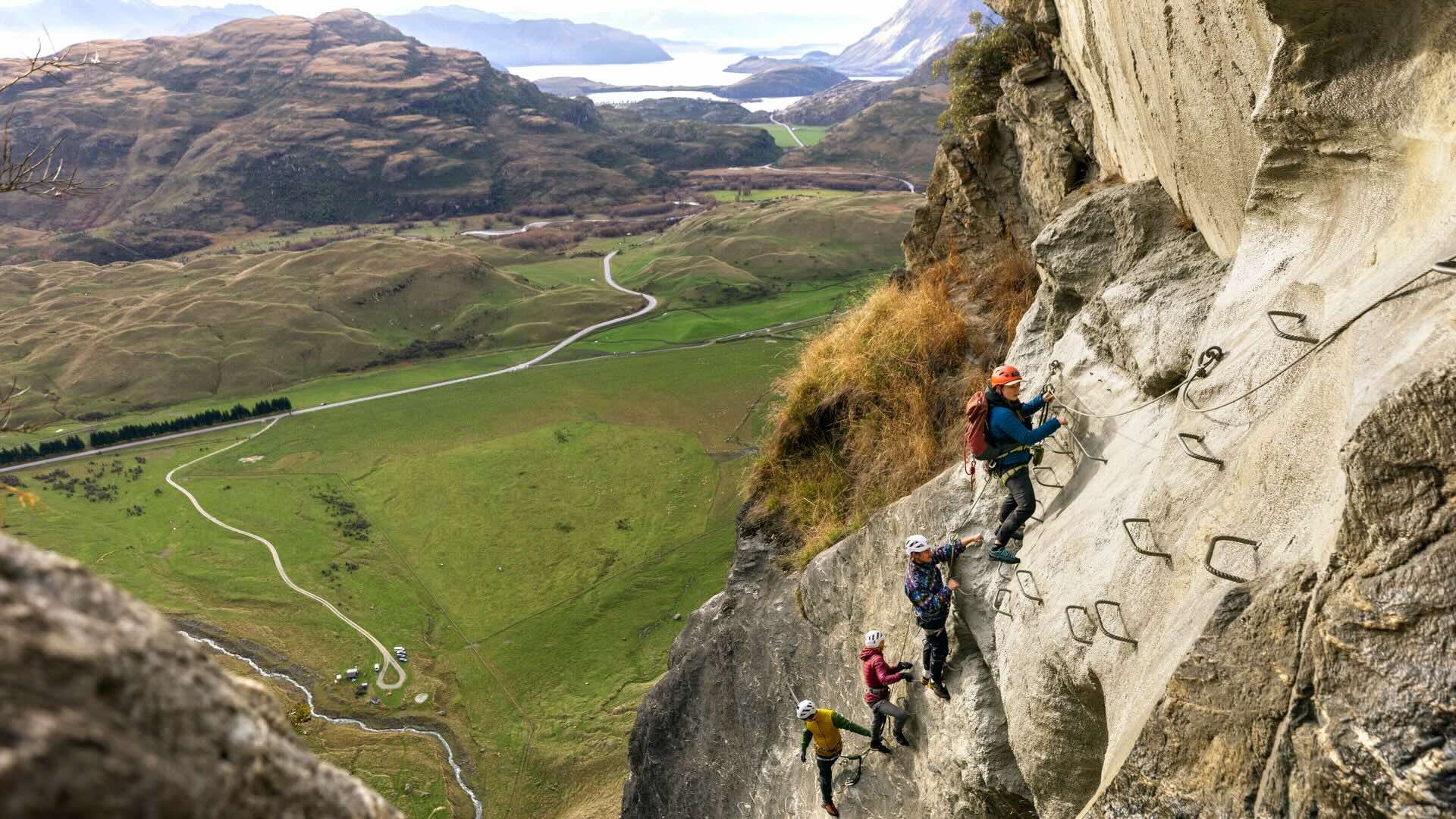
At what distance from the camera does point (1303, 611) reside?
17.9 feet

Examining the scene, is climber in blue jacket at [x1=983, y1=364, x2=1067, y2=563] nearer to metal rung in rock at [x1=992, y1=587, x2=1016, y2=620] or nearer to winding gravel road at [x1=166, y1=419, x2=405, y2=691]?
metal rung in rock at [x1=992, y1=587, x2=1016, y2=620]

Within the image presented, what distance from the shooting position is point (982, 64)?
21.3 meters

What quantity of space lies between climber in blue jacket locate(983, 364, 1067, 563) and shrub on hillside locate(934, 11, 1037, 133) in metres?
12.6

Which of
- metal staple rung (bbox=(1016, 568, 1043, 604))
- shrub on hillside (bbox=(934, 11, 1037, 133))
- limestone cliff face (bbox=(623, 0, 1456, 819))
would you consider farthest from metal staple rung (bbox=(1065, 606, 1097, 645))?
shrub on hillside (bbox=(934, 11, 1037, 133))

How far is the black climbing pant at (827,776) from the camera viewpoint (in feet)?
40.9

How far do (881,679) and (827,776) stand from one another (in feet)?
6.89

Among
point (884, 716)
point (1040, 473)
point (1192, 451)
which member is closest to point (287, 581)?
point (884, 716)

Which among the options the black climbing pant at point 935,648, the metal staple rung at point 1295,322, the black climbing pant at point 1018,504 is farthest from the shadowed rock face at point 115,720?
the black climbing pant at point 1018,504

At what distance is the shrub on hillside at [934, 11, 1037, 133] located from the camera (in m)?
20.3

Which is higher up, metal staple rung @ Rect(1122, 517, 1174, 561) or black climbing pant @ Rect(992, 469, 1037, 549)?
metal staple rung @ Rect(1122, 517, 1174, 561)

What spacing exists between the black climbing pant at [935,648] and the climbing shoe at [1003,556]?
1.12m

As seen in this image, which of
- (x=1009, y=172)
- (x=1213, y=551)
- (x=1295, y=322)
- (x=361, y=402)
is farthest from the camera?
(x=361, y=402)

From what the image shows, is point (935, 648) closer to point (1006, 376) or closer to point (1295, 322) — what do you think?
point (1006, 376)

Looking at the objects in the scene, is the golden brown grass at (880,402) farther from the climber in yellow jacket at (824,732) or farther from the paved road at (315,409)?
the paved road at (315,409)
